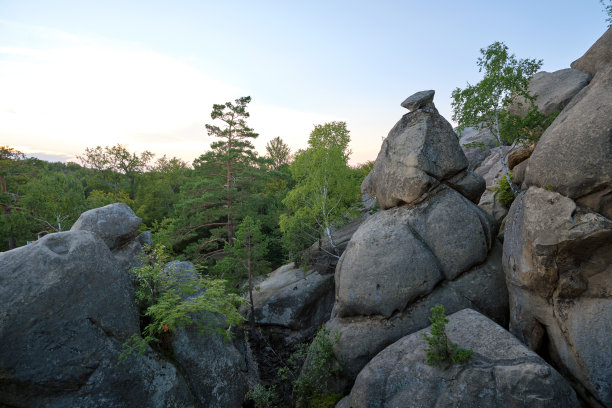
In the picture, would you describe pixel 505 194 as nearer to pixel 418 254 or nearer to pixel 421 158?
pixel 421 158

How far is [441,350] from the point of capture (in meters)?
8.17

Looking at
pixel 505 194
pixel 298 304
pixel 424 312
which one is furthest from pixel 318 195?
pixel 424 312

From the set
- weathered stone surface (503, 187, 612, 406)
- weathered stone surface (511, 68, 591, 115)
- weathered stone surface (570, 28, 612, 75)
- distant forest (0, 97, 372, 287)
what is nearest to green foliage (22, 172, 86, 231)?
distant forest (0, 97, 372, 287)

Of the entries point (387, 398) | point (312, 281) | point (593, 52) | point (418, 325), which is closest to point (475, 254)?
point (418, 325)

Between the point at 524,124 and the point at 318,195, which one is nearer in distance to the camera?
the point at 524,124

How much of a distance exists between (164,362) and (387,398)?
6764 mm

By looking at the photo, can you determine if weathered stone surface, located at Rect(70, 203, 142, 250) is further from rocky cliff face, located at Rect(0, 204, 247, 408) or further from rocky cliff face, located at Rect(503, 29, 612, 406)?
rocky cliff face, located at Rect(503, 29, 612, 406)

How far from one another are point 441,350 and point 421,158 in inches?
292

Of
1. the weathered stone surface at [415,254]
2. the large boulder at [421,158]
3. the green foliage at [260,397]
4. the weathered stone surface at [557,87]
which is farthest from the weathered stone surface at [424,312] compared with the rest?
the weathered stone surface at [557,87]

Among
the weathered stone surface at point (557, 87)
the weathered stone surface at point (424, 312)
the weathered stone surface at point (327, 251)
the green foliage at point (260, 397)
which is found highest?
the weathered stone surface at point (557, 87)

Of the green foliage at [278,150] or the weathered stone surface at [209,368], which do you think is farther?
the green foliage at [278,150]

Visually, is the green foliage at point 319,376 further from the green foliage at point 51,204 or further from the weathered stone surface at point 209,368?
the green foliage at point 51,204

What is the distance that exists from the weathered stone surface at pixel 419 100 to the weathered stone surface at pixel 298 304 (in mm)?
11755

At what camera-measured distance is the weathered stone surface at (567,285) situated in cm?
792
